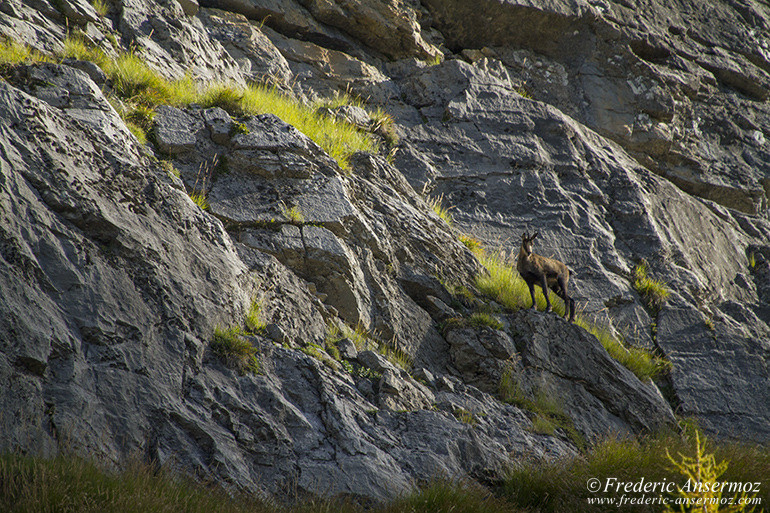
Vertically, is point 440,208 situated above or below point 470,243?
above

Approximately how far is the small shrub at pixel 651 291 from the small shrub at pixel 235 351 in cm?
1036

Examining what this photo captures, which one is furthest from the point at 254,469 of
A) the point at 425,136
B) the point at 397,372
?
the point at 425,136

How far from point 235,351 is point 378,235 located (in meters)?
4.06

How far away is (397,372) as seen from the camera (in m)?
7.37

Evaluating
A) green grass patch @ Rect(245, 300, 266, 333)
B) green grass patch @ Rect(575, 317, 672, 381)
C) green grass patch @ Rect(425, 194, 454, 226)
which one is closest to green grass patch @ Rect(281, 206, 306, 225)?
green grass patch @ Rect(245, 300, 266, 333)

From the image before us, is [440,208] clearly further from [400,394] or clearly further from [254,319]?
[254,319]

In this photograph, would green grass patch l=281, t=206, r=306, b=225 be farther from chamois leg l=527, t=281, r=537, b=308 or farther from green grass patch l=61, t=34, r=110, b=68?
chamois leg l=527, t=281, r=537, b=308

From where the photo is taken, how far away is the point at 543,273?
10.6 m

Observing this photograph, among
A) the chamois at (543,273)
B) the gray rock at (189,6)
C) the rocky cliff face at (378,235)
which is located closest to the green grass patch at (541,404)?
the rocky cliff face at (378,235)

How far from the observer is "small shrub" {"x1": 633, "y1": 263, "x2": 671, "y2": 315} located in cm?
1285

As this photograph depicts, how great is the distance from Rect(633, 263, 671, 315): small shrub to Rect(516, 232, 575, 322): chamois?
2854 millimetres

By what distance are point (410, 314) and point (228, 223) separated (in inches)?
131

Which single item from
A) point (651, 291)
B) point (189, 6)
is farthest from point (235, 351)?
point (189, 6)

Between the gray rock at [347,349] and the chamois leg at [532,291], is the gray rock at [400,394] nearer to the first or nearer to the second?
the gray rock at [347,349]
